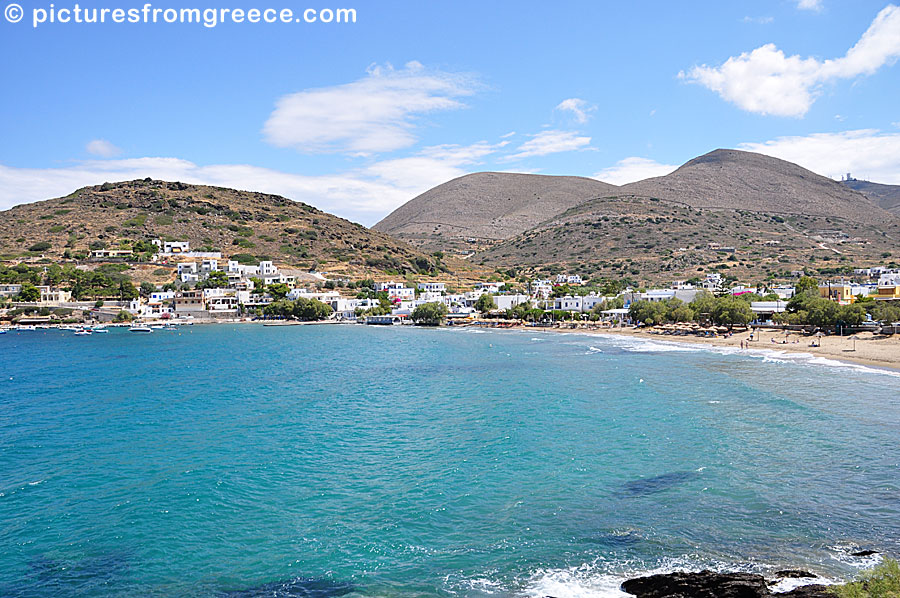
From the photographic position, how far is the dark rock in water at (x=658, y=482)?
18.0 metres

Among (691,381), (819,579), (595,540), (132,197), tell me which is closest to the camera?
(819,579)

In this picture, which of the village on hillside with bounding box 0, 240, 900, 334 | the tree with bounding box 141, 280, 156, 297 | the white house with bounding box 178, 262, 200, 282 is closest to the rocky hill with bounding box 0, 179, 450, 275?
the village on hillside with bounding box 0, 240, 900, 334

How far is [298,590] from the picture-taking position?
12578mm

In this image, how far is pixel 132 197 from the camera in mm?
142750

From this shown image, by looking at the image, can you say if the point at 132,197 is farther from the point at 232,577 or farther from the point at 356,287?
the point at 232,577

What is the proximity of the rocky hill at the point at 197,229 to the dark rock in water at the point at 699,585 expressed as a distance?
112 metres

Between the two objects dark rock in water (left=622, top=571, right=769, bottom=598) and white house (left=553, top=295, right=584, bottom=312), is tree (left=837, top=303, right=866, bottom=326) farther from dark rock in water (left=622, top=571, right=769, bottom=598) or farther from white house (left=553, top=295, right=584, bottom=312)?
dark rock in water (left=622, top=571, right=769, bottom=598)

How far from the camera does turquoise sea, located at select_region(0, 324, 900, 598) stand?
44.4 feet

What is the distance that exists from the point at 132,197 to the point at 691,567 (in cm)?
15296

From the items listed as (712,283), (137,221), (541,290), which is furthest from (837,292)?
(137,221)

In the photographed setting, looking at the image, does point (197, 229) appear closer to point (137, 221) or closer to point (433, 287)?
point (137, 221)

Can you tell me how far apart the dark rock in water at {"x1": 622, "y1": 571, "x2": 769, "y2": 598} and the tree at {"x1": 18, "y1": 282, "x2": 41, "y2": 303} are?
Result: 10146 centimetres

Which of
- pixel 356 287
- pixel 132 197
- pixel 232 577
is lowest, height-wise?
pixel 232 577

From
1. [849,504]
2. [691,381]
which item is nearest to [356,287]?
[691,381]
